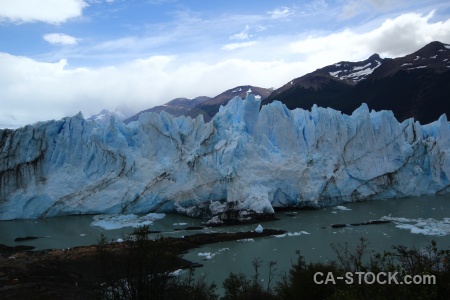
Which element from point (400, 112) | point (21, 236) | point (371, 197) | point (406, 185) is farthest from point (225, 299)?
point (400, 112)

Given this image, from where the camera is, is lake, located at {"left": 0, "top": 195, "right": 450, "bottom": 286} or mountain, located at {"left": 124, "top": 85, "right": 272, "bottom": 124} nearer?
lake, located at {"left": 0, "top": 195, "right": 450, "bottom": 286}

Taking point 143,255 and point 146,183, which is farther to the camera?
point 146,183

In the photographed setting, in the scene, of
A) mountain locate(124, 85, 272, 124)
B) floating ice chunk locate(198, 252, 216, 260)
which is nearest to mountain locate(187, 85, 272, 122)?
mountain locate(124, 85, 272, 124)

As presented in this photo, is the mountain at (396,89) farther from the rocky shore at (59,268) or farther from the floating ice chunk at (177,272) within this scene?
the floating ice chunk at (177,272)

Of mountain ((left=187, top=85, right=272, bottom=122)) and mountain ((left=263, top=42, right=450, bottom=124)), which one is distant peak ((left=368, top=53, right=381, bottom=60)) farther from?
mountain ((left=187, top=85, right=272, bottom=122))

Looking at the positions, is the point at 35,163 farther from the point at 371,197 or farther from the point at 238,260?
the point at 371,197

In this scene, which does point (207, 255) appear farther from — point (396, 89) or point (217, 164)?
point (396, 89)
